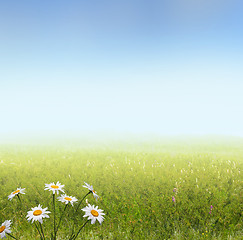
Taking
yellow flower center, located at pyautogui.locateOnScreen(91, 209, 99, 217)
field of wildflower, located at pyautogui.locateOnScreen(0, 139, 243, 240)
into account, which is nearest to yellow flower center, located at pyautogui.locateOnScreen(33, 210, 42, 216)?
field of wildflower, located at pyautogui.locateOnScreen(0, 139, 243, 240)

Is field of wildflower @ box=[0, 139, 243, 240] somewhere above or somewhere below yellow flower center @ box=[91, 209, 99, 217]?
below

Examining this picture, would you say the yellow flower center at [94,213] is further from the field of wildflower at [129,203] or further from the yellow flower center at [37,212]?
the yellow flower center at [37,212]

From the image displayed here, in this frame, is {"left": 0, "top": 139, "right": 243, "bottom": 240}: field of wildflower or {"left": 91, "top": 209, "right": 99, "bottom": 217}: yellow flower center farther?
{"left": 0, "top": 139, "right": 243, "bottom": 240}: field of wildflower

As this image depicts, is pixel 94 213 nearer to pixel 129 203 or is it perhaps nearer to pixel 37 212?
pixel 37 212

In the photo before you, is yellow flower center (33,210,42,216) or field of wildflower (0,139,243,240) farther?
field of wildflower (0,139,243,240)

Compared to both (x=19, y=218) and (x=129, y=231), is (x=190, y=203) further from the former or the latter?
(x=19, y=218)

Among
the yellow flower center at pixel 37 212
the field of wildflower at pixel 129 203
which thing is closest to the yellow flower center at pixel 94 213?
the field of wildflower at pixel 129 203

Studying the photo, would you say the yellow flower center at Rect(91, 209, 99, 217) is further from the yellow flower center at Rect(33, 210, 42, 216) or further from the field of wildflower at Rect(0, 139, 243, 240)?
the yellow flower center at Rect(33, 210, 42, 216)

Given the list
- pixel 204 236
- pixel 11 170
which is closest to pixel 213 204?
pixel 204 236

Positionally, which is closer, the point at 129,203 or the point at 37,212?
the point at 37,212

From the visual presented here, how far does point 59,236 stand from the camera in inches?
172

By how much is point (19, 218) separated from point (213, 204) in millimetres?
5108

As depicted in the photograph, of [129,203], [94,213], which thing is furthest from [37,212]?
[129,203]

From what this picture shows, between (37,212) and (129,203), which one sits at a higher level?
(37,212)
